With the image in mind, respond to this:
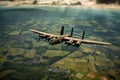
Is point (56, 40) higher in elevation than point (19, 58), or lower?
higher

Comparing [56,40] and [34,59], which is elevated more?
[56,40]

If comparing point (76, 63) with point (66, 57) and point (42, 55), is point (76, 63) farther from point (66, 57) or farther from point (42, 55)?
point (42, 55)

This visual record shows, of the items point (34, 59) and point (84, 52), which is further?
point (84, 52)

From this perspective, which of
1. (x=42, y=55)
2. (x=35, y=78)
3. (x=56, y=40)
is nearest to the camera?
(x=56, y=40)

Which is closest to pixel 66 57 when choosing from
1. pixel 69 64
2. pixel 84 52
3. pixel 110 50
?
pixel 69 64

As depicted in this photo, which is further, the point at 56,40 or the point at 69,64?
the point at 69,64

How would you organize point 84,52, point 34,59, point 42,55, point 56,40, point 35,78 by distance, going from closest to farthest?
point 56,40, point 35,78, point 34,59, point 42,55, point 84,52

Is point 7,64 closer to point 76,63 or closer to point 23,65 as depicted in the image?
point 23,65

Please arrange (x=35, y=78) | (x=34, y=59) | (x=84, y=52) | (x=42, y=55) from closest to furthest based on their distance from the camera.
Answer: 1. (x=35, y=78)
2. (x=34, y=59)
3. (x=42, y=55)
4. (x=84, y=52)

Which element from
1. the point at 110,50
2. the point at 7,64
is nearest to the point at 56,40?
the point at 7,64
